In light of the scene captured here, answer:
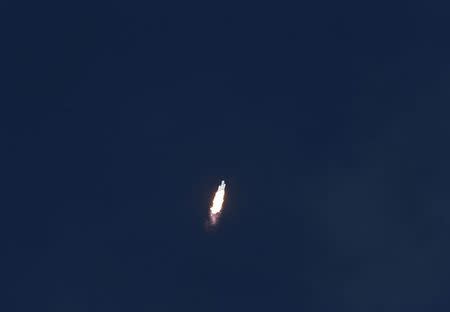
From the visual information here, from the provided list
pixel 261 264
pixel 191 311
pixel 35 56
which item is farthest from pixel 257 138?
pixel 35 56

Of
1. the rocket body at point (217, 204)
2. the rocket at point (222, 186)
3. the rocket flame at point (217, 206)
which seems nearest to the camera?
the rocket flame at point (217, 206)

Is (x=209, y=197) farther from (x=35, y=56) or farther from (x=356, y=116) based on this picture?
(x=35, y=56)

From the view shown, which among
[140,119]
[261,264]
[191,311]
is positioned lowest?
[191,311]

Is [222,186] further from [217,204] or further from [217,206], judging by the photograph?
[217,206]

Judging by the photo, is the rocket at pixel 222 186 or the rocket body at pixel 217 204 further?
the rocket at pixel 222 186

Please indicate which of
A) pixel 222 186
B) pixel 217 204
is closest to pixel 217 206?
pixel 217 204

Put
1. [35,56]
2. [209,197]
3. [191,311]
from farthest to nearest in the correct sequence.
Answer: [35,56]
[209,197]
[191,311]

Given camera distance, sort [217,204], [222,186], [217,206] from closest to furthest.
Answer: [217,206] → [217,204] → [222,186]

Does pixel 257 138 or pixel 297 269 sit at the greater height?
pixel 257 138
